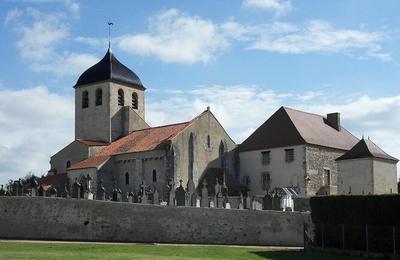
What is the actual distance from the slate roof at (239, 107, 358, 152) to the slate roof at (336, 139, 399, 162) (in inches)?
148

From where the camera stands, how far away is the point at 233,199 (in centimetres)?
4316

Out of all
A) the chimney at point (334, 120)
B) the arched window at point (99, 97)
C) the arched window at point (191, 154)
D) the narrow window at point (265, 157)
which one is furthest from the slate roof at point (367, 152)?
the arched window at point (99, 97)

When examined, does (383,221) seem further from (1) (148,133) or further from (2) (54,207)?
(1) (148,133)

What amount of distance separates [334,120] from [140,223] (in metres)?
32.1

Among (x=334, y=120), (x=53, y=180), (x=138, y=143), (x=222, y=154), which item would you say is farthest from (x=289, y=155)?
(x=53, y=180)

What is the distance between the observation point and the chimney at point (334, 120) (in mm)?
57513

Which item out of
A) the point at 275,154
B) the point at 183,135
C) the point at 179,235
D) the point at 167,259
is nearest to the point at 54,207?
the point at 179,235

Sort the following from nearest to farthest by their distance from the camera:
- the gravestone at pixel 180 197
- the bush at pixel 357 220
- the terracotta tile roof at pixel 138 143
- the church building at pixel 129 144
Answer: the bush at pixel 357 220, the gravestone at pixel 180 197, the church building at pixel 129 144, the terracotta tile roof at pixel 138 143

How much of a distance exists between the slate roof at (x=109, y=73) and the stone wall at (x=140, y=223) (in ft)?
101

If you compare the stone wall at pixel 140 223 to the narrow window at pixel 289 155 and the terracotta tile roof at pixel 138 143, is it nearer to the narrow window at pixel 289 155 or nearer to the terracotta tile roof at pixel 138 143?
the narrow window at pixel 289 155

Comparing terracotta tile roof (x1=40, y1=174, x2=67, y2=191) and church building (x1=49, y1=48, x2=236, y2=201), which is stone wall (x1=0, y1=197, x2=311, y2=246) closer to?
church building (x1=49, y1=48, x2=236, y2=201)

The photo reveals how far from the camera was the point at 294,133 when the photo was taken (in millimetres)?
51969

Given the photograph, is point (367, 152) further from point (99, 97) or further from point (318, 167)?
point (99, 97)

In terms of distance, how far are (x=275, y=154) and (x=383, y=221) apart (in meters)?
26.4
